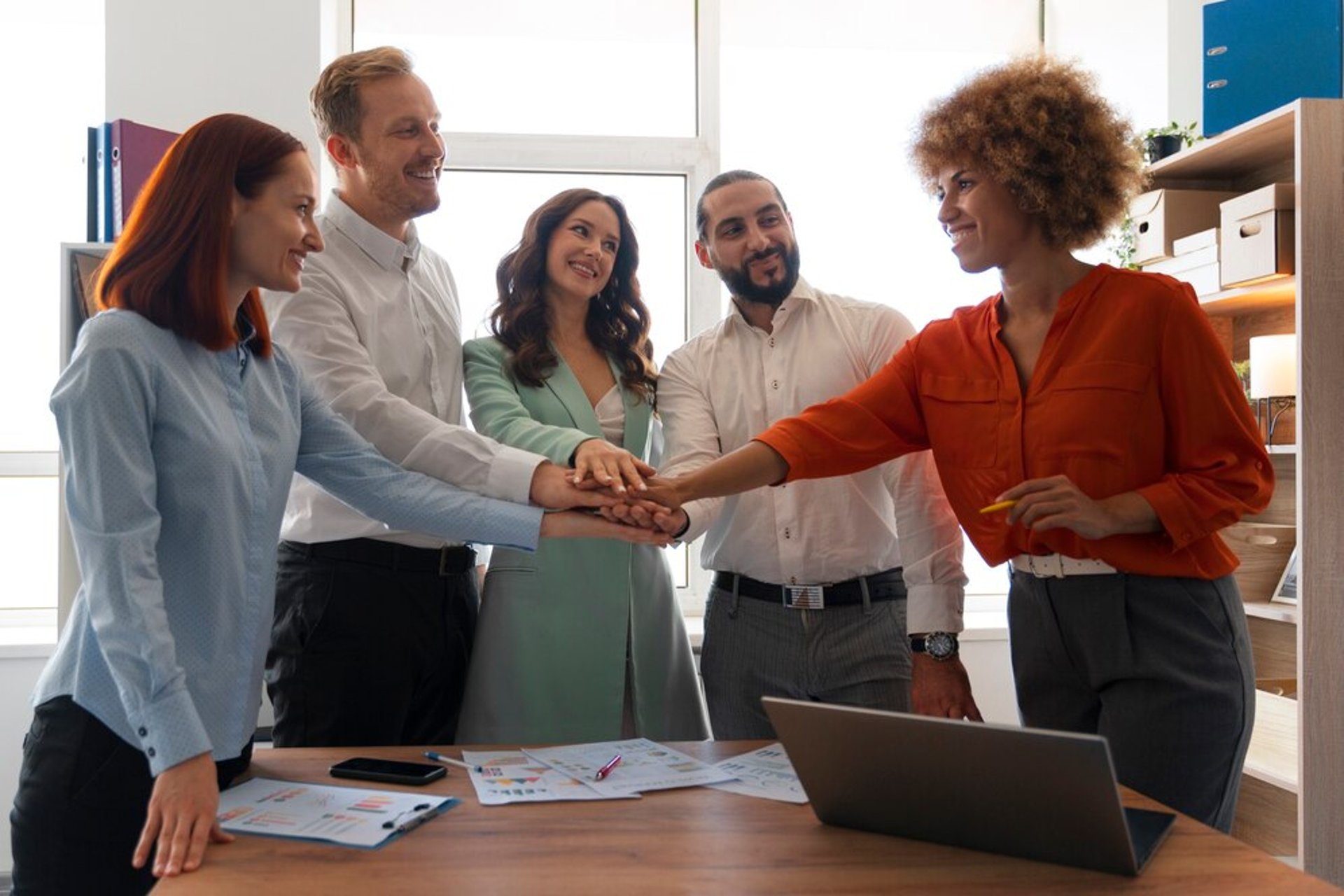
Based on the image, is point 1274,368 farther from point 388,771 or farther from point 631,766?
point 388,771

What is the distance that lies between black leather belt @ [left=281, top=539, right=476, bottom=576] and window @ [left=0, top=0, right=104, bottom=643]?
2212 millimetres

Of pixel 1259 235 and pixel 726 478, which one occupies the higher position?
pixel 1259 235

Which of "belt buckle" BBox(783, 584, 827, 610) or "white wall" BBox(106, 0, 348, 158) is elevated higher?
"white wall" BBox(106, 0, 348, 158)

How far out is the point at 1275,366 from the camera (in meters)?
3.11

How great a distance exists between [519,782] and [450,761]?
0.15 m

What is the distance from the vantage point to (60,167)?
407 cm

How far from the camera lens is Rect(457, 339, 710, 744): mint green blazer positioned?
7.70ft

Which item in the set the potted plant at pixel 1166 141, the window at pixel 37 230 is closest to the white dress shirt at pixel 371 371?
the window at pixel 37 230

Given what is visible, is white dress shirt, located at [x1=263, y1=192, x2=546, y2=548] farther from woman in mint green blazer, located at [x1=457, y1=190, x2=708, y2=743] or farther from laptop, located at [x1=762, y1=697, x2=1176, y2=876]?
laptop, located at [x1=762, y1=697, x2=1176, y2=876]

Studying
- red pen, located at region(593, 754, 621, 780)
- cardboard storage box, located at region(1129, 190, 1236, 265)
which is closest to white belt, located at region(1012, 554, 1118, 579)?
red pen, located at region(593, 754, 621, 780)

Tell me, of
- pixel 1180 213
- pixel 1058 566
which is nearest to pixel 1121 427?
pixel 1058 566

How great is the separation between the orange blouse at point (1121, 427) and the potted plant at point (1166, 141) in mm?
1838

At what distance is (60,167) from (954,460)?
3.45 metres

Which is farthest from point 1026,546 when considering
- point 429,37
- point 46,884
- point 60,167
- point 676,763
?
point 60,167
